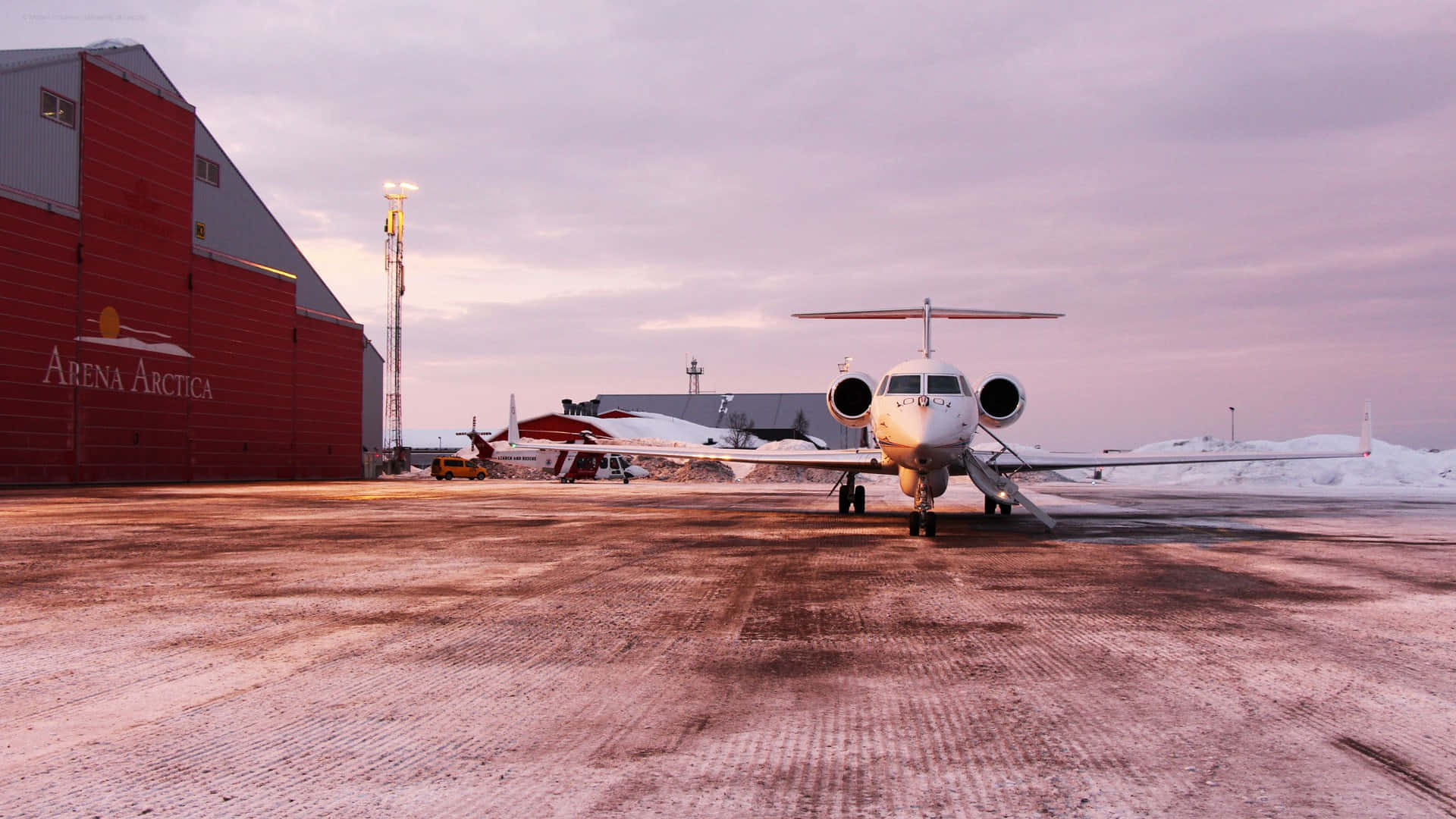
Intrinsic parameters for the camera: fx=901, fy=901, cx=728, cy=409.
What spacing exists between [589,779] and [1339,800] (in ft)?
7.89

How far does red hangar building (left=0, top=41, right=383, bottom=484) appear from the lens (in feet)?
97.7

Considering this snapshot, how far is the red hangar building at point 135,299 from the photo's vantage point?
29766 millimetres

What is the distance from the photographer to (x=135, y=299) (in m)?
33.8

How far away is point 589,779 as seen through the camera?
302 centimetres

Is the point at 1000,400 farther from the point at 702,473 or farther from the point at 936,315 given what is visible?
the point at 702,473

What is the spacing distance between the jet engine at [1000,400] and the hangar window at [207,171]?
1470 inches

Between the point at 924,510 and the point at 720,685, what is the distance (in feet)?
31.3

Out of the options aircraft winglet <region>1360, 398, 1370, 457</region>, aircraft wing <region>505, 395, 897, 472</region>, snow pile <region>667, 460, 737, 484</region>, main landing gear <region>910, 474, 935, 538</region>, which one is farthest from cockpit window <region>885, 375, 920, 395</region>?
snow pile <region>667, 460, 737, 484</region>

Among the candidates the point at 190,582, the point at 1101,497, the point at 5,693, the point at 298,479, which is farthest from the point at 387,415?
the point at 5,693

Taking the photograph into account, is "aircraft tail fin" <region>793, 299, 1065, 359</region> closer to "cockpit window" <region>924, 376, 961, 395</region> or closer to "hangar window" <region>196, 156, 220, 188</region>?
"cockpit window" <region>924, 376, 961, 395</region>

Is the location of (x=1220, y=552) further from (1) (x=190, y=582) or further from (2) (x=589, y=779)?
(1) (x=190, y=582)

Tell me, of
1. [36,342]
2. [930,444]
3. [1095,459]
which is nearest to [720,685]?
[930,444]

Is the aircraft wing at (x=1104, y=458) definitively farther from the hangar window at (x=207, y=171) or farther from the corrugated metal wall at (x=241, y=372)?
the hangar window at (x=207, y=171)

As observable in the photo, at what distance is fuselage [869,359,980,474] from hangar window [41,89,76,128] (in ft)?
104
